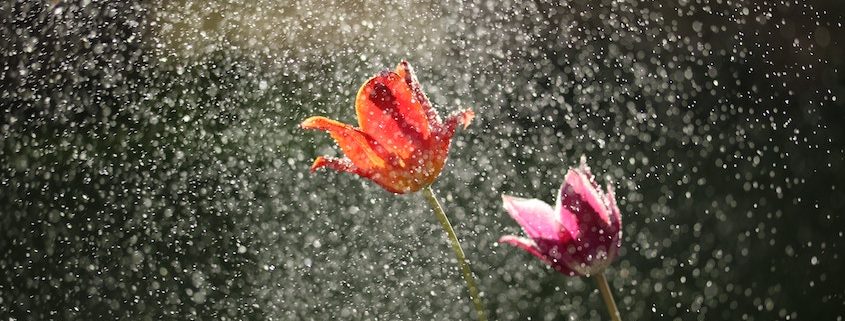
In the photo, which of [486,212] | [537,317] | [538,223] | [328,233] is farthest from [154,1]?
[538,223]

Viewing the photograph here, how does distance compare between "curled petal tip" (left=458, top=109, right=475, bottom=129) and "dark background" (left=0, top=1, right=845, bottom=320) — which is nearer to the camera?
"curled petal tip" (left=458, top=109, right=475, bottom=129)

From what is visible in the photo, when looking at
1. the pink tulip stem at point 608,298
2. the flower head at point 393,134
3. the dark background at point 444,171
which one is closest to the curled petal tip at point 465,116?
the flower head at point 393,134

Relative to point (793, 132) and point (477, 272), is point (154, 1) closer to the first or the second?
point (477, 272)

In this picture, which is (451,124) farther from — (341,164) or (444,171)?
(444,171)

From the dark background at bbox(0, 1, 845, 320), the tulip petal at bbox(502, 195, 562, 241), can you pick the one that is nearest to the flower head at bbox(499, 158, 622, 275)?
the tulip petal at bbox(502, 195, 562, 241)

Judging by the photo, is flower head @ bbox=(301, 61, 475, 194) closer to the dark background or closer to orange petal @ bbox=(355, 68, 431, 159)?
orange petal @ bbox=(355, 68, 431, 159)
